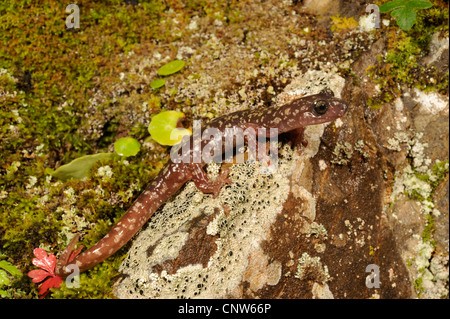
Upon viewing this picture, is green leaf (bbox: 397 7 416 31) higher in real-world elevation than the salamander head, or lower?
higher

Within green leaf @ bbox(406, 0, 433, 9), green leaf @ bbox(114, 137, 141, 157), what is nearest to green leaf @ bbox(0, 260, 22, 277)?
green leaf @ bbox(114, 137, 141, 157)

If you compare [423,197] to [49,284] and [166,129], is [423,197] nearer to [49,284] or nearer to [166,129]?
[166,129]

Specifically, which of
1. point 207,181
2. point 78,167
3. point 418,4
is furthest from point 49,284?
point 418,4

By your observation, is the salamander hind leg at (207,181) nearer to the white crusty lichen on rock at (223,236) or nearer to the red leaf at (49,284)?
the white crusty lichen on rock at (223,236)

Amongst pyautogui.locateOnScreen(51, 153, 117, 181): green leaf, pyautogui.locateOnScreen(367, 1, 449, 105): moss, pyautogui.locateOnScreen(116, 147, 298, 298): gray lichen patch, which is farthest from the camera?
pyautogui.locateOnScreen(367, 1, 449, 105): moss

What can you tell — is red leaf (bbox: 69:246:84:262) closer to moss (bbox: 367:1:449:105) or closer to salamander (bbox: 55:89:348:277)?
salamander (bbox: 55:89:348:277)

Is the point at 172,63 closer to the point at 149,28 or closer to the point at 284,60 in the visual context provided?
the point at 149,28

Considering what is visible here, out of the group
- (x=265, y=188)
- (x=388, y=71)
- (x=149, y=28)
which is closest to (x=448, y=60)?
(x=388, y=71)
